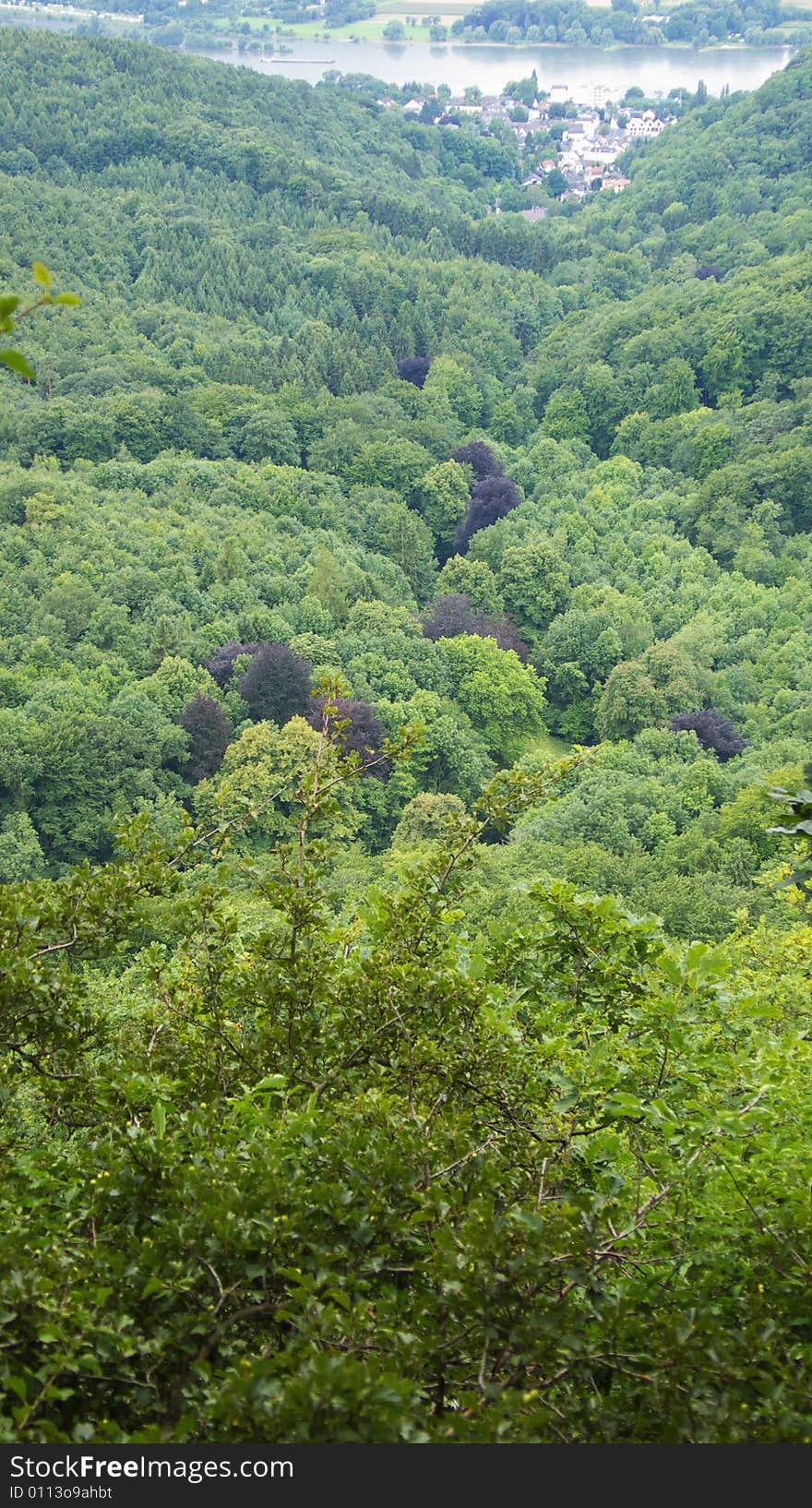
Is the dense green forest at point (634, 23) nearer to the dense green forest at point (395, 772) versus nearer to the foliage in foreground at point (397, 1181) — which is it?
the dense green forest at point (395, 772)

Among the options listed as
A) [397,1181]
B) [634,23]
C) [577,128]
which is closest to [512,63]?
[634,23]

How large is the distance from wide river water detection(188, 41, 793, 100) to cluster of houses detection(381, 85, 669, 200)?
4886mm

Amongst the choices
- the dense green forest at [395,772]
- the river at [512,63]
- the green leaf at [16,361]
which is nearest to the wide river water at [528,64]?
the river at [512,63]

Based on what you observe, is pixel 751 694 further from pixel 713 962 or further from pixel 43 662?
pixel 713 962

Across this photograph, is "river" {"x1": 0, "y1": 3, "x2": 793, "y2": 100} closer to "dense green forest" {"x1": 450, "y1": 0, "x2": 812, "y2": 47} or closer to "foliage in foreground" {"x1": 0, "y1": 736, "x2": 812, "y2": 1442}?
"dense green forest" {"x1": 450, "y1": 0, "x2": 812, "y2": 47}

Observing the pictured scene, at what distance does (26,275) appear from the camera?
52.6 meters

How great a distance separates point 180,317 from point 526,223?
2747cm

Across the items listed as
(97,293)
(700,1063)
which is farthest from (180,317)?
(700,1063)

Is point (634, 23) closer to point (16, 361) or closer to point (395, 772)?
point (395, 772)

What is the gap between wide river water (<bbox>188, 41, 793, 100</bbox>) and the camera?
100250mm

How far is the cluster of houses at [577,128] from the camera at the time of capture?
8575 centimetres

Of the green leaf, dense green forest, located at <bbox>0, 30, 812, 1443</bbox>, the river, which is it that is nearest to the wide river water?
the river

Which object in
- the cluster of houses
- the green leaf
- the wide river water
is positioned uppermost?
the wide river water

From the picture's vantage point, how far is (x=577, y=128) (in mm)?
93438
